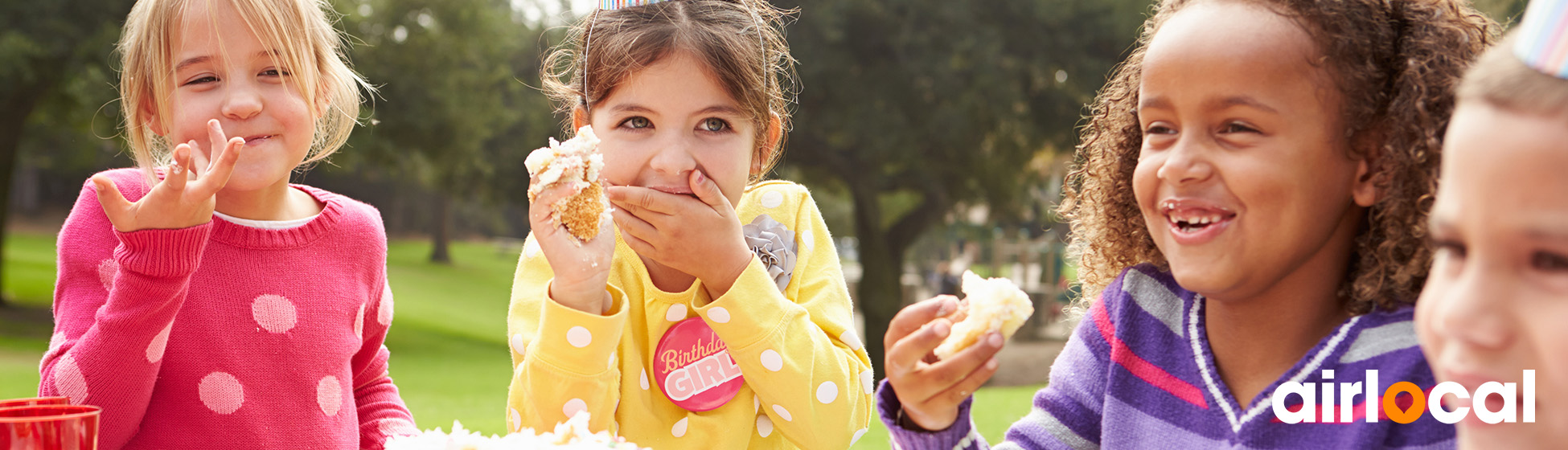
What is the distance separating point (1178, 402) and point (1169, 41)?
65 cm

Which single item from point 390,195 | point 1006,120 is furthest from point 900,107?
point 390,195

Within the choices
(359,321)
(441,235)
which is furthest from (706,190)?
(441,235)

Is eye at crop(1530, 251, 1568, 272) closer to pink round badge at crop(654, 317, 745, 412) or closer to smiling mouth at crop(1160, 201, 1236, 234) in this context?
smiling mouth at crop(1160, 201, 1236, 234)

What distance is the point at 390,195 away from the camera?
5209 centimetres

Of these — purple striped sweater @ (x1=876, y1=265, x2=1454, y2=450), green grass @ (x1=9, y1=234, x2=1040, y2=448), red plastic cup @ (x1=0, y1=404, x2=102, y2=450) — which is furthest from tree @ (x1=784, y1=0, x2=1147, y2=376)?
red plastic cup @ (x1=0, y1=404, x2=102, y2=450)

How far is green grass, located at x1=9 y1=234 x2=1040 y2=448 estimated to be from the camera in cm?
1135

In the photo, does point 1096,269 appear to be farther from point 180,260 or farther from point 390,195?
point 390,195

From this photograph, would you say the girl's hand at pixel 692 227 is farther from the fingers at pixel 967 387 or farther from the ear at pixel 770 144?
the fingers at pixel 967 387

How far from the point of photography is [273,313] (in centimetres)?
228

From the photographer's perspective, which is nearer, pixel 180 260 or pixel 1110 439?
pixel 180 260

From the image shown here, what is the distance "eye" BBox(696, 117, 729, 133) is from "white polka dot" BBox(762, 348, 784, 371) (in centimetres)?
50

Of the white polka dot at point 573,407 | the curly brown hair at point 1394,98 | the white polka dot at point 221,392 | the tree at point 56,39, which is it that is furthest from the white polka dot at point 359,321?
the tree at point 56,39

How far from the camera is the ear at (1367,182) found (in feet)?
5.61

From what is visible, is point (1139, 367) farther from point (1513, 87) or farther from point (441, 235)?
point (441, 235)
